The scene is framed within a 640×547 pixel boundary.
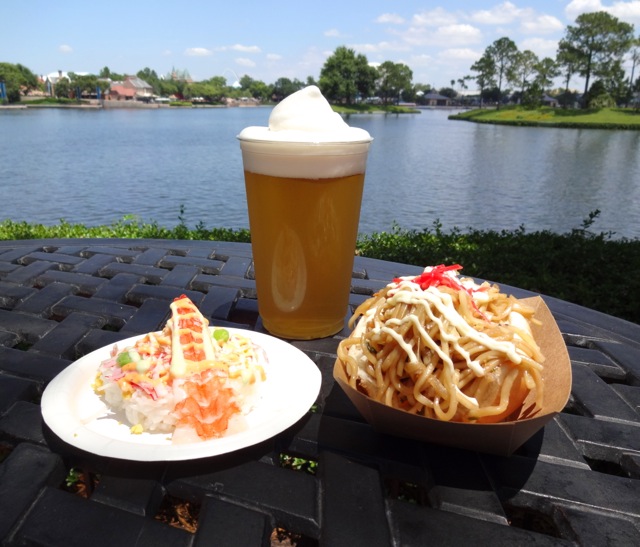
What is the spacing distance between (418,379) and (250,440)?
0.36 m

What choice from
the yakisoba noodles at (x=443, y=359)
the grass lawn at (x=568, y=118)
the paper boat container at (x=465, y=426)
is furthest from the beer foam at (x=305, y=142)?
the grass lawn at (x=568, y=118)

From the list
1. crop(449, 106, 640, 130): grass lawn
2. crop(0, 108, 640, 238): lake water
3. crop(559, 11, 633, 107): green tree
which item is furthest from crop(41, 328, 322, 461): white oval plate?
crop(559, 11, 633, 107): green tree

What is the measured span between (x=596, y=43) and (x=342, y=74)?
3165cm

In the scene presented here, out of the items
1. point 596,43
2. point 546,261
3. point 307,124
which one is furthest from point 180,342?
point 596,43

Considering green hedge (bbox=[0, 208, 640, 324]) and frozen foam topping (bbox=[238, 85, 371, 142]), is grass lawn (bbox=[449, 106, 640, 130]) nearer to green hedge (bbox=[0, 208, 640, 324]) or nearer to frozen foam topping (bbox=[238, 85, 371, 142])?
green hedge (bbox=[0, 208, 640, 324])

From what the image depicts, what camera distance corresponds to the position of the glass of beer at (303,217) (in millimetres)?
1307

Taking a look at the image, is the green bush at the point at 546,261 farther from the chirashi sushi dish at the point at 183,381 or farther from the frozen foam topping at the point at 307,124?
the chirashi sushi dish at the point at 183,381

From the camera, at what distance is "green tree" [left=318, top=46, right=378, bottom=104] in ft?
225

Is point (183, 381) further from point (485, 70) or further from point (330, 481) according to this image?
point (485, 70)

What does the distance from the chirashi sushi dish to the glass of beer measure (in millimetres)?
398

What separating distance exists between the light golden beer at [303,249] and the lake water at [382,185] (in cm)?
809

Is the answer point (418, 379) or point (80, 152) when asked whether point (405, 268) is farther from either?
point (80, 152)

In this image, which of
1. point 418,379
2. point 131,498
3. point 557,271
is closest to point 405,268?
point 418,379

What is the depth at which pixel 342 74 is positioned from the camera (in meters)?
69.4
